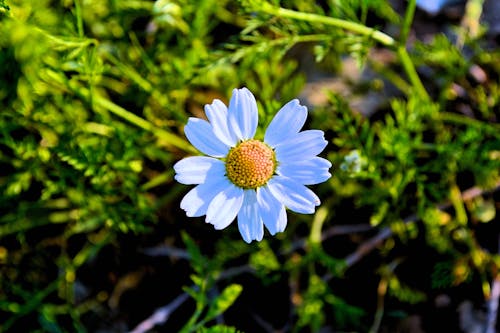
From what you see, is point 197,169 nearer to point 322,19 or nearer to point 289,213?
point 322,19

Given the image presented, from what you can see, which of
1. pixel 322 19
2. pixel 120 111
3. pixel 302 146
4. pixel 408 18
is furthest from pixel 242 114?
pixel 408 18

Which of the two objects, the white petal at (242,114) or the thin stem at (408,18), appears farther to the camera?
the thin stem at (408,18)

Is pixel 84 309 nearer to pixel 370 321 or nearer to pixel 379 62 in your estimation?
pixel 370 321

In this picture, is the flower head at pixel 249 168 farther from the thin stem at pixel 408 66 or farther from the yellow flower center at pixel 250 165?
the thin stem at pixel 408 66

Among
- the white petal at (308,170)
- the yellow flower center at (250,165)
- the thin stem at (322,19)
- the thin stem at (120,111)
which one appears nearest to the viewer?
the white petal at (308,170)

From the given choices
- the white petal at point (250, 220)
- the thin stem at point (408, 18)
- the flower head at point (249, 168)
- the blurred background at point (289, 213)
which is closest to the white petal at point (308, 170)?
the flower head at point (249, 168)

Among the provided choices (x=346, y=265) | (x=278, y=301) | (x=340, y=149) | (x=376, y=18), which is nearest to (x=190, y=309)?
(x=278, y=301)
